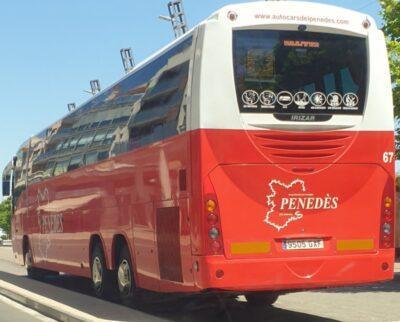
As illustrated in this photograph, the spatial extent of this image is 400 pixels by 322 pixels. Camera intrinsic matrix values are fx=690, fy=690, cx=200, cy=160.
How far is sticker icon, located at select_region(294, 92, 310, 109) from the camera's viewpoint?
8609mm

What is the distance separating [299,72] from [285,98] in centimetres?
39

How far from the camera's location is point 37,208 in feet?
57.9

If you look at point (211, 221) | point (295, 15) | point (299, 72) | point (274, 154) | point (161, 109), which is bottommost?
point (211, 221)

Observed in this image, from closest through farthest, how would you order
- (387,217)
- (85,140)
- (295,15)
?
(295,15), (387,217), (85,140)

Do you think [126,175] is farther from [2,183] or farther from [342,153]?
[2,183]

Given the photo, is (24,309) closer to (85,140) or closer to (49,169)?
(85,140)

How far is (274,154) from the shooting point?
848 centimetres

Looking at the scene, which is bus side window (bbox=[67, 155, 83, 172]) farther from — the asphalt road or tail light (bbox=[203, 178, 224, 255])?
tail light (bbox=[203, 178, 224, 255])

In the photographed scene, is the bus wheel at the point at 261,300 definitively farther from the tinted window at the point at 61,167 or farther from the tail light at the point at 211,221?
the tinted window at the point at 61,167

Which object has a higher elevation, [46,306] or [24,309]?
[46,306]

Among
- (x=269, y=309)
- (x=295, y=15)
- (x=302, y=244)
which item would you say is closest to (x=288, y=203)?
(x=302, y=244)

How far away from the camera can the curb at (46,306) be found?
9.11 metres

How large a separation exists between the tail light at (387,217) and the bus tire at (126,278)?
4074 mm

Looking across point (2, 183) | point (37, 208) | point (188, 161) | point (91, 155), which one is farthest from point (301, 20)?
point (2, 183)
